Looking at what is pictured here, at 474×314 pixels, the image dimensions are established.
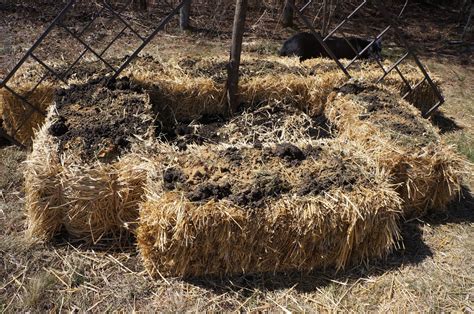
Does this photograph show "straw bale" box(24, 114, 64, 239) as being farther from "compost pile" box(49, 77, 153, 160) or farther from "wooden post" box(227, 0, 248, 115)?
"wooden post" box(227, 0, 248, 115)

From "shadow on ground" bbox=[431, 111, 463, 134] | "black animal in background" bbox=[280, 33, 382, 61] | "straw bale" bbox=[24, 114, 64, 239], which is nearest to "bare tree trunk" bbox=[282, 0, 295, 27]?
"black animal in background" bbox=[280, 33, 382, 61]

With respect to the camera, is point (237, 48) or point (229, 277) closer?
point (229, 277)

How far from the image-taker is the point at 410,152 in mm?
A: 3889

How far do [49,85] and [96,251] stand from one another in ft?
7.33

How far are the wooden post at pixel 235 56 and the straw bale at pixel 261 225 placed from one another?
1.70 metres

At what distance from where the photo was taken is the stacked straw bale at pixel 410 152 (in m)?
3.83

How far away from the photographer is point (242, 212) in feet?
9.88

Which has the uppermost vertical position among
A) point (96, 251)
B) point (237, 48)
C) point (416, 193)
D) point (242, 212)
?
point (237, 48)

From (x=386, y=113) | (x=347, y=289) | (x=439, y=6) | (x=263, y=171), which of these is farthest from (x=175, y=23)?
(x=439, y=6)

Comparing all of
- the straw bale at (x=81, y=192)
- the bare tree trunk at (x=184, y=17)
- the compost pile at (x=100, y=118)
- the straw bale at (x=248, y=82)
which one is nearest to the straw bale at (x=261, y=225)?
the straw bale at (x=81, y=192)

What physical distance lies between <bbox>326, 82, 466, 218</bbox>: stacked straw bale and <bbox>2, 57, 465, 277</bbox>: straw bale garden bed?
1 centimetres

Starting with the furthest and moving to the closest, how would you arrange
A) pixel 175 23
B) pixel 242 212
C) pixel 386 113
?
pixel 175 23 < pixel 386 113 < pixel 242 212

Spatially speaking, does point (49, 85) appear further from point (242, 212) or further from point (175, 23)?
point (175, 23)

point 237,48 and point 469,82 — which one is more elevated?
point 237,48
